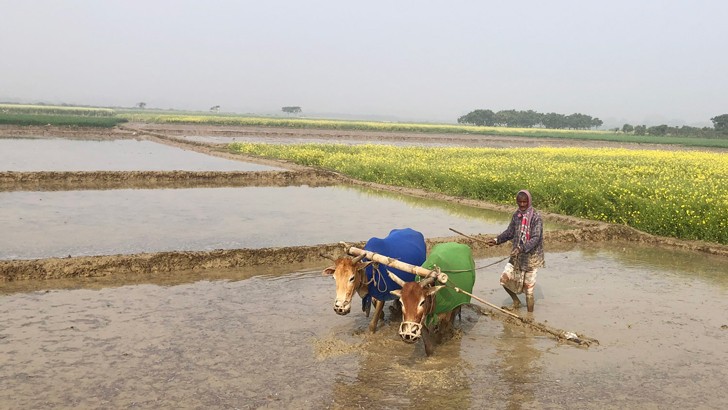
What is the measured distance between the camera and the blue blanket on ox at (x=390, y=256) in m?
7.91

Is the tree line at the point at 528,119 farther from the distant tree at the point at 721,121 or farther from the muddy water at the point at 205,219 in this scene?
the muddy water at the point at 205,219

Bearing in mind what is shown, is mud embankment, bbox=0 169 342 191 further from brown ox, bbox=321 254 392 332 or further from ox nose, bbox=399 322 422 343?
ox nose, bbox=399 322 422 343

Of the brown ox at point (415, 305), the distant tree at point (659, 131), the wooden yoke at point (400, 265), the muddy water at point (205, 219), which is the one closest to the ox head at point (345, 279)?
the wooden yoke at point (400, 265)

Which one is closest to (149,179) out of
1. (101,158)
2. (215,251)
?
(101,158)

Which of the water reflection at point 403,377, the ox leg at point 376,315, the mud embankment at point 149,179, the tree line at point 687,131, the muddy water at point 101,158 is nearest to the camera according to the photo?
the water reflection at point 403,377

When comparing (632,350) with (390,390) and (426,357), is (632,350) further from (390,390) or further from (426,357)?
(390,390)

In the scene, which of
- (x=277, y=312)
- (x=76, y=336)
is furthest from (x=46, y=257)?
(x=277, y=312)

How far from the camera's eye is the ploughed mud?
6.50 meters

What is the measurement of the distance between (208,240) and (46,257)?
11.5ft

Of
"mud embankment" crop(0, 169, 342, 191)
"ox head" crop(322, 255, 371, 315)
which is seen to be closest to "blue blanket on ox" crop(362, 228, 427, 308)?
"ox head" crop(322, 255, 371, 315)

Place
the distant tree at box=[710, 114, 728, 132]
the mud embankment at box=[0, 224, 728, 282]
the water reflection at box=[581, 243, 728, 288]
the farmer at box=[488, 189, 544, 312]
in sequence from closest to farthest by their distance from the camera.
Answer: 1. the farmer at box=[488, 189, 544, 312]
2. the mud embankment at box=[0, 224, 728, 282]
3. the water reflection at box=[581, 243, 728, 288]
4. the distant tree at box=[710, 114, 728, 132]

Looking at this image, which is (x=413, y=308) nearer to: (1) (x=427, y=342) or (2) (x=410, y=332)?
(2) (x=410, y=332)

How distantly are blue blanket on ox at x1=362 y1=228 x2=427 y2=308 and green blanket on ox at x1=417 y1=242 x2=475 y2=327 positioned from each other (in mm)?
Answer: 321

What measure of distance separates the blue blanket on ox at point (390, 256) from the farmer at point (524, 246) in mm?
1487
